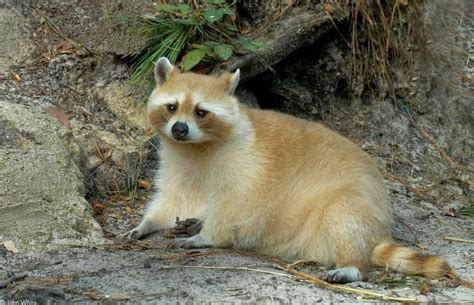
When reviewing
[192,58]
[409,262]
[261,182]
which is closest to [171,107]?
[261,182]

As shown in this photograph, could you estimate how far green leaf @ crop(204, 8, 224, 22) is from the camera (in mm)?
8008

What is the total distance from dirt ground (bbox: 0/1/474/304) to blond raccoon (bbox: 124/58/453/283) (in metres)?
0.19

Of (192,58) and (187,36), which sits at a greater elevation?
(187,36)

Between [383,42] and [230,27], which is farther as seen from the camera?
[383,42]

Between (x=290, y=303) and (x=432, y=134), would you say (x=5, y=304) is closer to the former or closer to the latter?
(x=290, y=303)

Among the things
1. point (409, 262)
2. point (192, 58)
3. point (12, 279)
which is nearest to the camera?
point (12, 279)

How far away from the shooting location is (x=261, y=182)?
21.2ft

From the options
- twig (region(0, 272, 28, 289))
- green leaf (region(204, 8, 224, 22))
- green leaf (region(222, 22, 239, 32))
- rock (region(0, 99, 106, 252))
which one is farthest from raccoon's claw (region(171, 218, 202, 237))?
green leaf (region(222, 22, 239, 32))

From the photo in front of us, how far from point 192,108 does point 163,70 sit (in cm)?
53

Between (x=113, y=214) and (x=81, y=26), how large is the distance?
2347 mm

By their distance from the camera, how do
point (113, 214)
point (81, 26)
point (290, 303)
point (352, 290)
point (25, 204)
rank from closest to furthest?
point (290, 303) < point (352, 290) < point (25, 204) < point (113, 214) < point (81, 26)

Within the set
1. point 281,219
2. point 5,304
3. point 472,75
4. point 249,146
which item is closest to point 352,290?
point 281,219

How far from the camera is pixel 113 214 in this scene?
716cm

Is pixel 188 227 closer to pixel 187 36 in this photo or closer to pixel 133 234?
pixel 133 234
